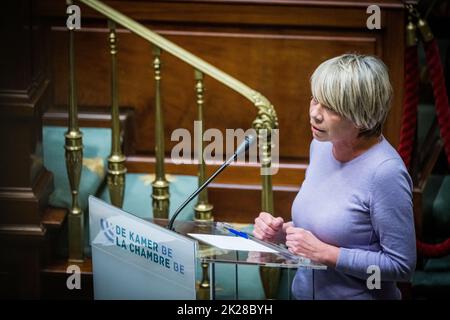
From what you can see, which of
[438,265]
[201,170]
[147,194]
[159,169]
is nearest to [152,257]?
[201,170]

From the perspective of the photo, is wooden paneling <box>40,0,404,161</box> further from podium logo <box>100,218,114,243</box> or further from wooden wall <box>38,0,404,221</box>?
podium logo <box>100,218,114,243</box>

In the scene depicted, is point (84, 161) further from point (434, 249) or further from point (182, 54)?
point (434, 249)

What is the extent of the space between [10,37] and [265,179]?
0.80m

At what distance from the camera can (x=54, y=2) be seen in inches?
131

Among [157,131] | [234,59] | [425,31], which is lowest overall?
[157,131]

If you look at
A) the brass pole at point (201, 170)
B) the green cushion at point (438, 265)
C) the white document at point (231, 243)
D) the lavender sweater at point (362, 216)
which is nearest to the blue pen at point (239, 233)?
the white document at point (231, 243)

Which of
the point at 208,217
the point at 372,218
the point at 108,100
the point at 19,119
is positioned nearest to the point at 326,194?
Answer: the point at 372,218

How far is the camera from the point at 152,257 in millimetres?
2131

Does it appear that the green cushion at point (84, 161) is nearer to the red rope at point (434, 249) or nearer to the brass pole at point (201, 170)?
the brass pole at point (201, 170)

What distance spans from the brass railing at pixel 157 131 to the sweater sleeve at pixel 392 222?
0.77 m

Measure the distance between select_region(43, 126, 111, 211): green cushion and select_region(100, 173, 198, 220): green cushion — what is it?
0.17 ft

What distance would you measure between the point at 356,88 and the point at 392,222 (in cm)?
27

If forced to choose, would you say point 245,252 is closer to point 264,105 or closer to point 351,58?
point 351,58

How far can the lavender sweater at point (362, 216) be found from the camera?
2076 millimetres
